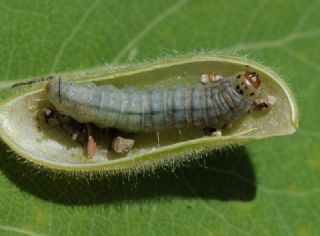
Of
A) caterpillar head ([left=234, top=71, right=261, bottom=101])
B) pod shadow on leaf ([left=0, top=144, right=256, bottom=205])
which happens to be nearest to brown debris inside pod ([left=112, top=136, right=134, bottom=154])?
pod shadow on leaf ([left=0, top=144, right=256, bottom=205])

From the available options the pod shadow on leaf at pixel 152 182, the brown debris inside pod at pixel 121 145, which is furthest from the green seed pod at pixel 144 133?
the pod shadow on leaf at pixel 152 182

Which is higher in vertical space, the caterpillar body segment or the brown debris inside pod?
the caterpillar body segment

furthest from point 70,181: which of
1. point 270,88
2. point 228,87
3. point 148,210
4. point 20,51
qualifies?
point 270,88

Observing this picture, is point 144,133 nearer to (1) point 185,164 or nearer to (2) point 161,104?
(2) point 161,104

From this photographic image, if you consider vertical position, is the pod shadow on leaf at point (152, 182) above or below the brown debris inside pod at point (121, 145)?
below

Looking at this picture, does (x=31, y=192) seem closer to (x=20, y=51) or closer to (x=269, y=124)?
(x=20, y=51)

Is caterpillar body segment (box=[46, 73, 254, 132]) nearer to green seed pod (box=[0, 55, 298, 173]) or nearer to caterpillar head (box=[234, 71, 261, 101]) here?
caterpillar head (box=[234, 71, 261, 101])

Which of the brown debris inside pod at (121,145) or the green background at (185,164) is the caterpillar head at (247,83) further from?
the brown debris inside pod at (121,145)
